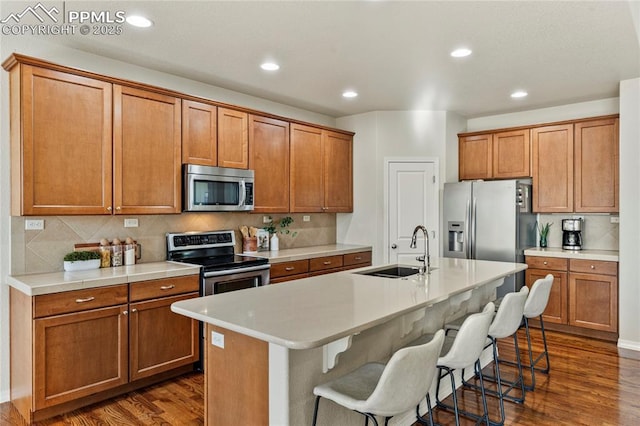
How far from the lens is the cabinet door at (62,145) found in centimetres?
279

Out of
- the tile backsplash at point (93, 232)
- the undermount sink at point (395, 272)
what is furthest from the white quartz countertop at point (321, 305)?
the tile backsplash at point (93, 232)

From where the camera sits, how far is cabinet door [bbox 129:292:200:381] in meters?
3.05

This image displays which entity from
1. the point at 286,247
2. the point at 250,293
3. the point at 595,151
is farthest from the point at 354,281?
the point at 595,151

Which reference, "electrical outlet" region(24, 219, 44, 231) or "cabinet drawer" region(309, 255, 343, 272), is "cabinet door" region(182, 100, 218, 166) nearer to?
"electrical outlet" region(24, 219, 44, 231)

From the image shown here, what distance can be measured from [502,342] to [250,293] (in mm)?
3131

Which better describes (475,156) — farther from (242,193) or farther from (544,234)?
(242,193)

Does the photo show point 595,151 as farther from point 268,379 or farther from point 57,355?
point 57,355

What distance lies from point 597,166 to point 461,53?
2.41m

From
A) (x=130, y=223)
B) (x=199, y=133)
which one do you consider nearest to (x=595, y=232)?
(x=199, y=133)

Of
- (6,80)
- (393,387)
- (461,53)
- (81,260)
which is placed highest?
(461,53)

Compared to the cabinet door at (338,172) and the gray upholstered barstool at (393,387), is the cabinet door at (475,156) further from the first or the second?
the gray upholstered barstool at (393,387)

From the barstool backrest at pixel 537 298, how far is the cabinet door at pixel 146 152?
293 cm

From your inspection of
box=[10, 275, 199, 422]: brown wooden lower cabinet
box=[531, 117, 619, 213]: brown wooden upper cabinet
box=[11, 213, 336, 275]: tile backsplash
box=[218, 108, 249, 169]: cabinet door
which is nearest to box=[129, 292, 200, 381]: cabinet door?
box=[10, 275, 199, 422]: brown wooden lower cabinet

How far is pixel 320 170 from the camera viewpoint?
16.8 feet
